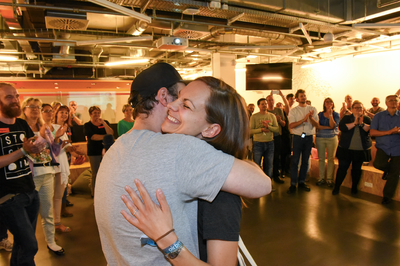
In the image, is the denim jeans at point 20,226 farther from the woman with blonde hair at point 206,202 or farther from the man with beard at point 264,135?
the man with beard at point 264,135

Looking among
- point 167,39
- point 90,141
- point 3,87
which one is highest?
point 167,39

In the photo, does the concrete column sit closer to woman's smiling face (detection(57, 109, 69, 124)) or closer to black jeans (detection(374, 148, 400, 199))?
black jeans (detection(374, 148, 400, 199))

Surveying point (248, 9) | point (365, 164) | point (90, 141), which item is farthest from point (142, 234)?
point (365, 164)

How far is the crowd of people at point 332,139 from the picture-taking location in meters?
4.41

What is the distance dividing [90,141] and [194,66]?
757 centimetres

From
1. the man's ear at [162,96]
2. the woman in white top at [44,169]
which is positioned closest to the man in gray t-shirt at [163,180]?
the man's ear at [162,96]

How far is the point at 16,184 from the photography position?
1.99 meters

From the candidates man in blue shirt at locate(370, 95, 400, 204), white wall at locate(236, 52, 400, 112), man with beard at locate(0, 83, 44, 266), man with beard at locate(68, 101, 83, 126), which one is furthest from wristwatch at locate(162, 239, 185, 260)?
white wall at locate(236, 52, 400, 112)

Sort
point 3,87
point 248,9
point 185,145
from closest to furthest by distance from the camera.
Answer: point 185,145 < point 3,87 < point 248,9

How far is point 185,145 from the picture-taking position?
0.75 metres

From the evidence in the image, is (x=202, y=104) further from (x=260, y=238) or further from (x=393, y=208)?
(x=393, y=208)

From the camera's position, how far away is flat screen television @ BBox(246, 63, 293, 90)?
26.9 feet

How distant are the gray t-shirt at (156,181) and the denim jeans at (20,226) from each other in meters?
1.48

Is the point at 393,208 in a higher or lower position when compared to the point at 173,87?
lower
